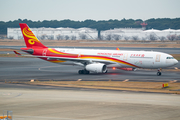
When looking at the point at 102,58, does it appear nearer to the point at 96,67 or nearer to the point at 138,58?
the point at 96,67

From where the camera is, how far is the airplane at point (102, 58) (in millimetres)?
48062

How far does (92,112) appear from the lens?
70.5 ft

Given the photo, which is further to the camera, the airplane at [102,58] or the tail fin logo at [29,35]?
the tail fin logo at [29,35]

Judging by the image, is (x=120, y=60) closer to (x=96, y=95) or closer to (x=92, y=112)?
(x=96, y=95)

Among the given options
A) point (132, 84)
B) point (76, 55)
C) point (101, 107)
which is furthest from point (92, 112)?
point (76, 55)

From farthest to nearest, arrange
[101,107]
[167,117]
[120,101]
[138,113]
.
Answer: [120,101], [101,107], [138,113], [167,117]

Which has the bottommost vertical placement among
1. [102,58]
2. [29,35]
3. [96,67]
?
[96,67]

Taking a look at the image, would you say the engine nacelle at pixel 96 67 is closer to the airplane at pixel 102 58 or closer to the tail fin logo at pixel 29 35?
the airplane at pixel 102 58

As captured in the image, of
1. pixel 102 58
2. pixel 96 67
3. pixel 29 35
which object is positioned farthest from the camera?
pixel 29 35

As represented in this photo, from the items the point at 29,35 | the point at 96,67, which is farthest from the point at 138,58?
the point at 29,35

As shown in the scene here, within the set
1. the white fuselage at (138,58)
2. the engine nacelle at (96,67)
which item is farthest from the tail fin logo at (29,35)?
the engine nacelle at (96,67)

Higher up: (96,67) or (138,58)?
(138,58)

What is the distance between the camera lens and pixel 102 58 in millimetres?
51562

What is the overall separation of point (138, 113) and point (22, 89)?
16177 mm
